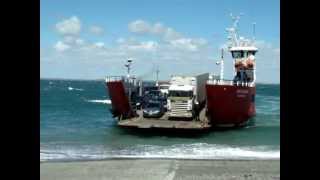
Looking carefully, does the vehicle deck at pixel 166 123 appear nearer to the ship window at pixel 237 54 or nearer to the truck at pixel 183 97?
the truck at pixel 183 97

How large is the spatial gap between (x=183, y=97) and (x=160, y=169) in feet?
71.2

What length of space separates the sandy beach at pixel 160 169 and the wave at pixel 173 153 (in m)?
3.26

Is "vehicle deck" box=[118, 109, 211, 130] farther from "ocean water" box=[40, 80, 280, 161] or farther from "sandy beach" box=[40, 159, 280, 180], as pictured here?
"sandy beach" box=[40, 159, 280, 180]

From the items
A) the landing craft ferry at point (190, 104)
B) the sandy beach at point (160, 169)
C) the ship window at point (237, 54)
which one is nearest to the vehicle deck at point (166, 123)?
the landing craft ferry at point (190, 104)

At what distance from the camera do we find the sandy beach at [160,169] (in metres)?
21.7

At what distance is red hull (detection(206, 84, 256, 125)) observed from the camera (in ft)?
138

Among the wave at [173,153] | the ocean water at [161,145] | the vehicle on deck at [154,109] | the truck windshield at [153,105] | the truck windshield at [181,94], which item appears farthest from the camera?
the truck windshield at [153,105]

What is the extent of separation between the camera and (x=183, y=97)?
45.2 meters

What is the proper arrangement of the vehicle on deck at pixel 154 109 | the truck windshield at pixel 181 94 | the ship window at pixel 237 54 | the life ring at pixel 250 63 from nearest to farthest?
the truck windshield at pixel 181 94 < the vehicle on deck at pixel 154 109 < the life ring at pixel 250 63 < the ship window at pixel 237 54

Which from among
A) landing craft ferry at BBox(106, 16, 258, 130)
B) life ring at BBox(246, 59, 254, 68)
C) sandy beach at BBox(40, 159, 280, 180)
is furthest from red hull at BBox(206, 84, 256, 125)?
sandy beach at BBox(40, 159, 280, 180)
